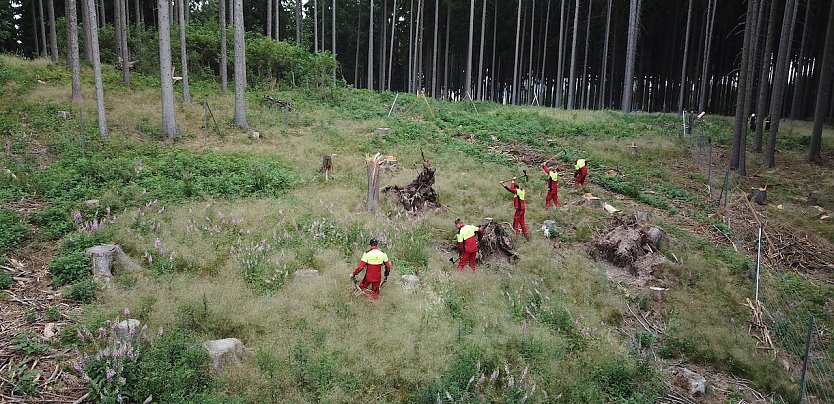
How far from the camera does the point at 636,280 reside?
34.7ft

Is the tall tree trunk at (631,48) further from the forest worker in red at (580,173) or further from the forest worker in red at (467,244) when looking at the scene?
the forest worker in red at (467,244)

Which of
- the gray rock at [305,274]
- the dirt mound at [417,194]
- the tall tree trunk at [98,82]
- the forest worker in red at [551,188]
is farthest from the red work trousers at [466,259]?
the tall tree trunk at [98,82]

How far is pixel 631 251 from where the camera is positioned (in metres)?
11.2

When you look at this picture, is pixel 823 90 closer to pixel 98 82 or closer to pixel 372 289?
pixel 372 289

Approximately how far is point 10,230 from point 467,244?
835 cm

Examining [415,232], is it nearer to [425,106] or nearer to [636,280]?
[636,280]

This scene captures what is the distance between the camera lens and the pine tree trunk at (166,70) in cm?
1681

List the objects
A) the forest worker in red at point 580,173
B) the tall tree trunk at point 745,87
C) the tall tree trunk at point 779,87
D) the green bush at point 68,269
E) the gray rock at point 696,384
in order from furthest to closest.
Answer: the tall tree trunk at point 779,87 < the tall tree trunk at point 745,87 < the forest worker in red at point 580,173 < the green bush at point 68,269 < the gray rock at point 696,384

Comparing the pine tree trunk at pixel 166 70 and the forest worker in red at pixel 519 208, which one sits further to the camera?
the pine tree trunk at pixel 166 70

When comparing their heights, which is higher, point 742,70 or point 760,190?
point 742,70

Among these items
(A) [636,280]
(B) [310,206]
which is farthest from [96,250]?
(A) [636,280]

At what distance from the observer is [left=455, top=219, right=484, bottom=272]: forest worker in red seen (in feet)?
32.6

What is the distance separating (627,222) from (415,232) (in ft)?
18.2

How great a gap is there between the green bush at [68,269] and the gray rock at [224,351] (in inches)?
112
